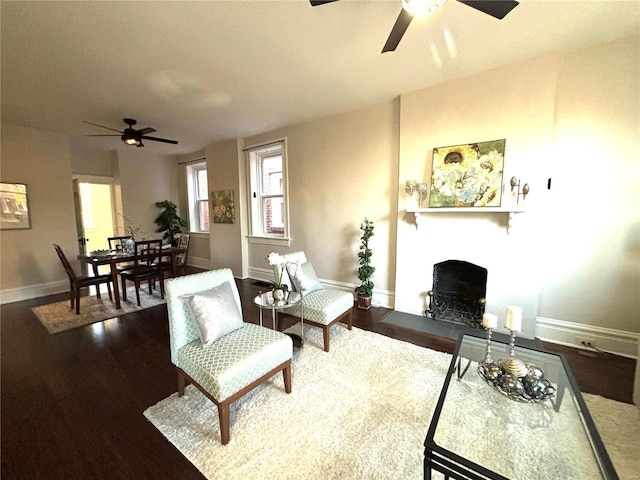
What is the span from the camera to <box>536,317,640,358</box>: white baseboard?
7.74 feet

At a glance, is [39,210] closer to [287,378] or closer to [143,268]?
[143,268]

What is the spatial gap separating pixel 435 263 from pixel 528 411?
1.92 meters

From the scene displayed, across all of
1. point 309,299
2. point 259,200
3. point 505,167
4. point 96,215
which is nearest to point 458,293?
point 505,167

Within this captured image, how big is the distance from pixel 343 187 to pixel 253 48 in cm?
208

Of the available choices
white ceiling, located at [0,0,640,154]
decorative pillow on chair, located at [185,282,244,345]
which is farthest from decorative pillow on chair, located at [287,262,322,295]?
white ceiling, located at [0,0,640,154]

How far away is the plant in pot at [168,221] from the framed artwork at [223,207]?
152 cm

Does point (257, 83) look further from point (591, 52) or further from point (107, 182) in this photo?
point (107, 182)

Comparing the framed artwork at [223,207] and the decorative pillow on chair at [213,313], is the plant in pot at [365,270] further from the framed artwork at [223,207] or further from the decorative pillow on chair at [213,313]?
the framed artwork at [223,207]

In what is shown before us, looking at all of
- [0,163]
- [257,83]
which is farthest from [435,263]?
[0,163]

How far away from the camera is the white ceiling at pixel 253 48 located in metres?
1.84

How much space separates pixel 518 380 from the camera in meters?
1.49

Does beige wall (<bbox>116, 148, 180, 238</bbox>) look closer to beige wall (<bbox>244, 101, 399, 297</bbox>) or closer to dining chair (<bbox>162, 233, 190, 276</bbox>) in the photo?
dining chair (<bbox>162, 233, 190, 276</bbox>)

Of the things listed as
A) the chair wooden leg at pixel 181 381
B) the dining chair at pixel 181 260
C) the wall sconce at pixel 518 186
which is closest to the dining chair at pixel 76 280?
the dining chair at pixel 181 260

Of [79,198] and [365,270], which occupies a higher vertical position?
[79,198]
